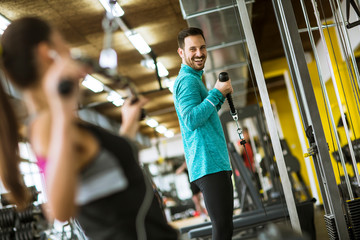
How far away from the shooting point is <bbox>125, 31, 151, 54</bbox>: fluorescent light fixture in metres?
7.39

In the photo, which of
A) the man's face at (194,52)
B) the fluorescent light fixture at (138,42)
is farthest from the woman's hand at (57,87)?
the fluorescent light fixture at (138,42)

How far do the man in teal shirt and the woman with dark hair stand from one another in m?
0.86

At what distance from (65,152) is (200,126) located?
4.14 feet

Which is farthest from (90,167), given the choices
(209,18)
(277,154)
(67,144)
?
(209,18)

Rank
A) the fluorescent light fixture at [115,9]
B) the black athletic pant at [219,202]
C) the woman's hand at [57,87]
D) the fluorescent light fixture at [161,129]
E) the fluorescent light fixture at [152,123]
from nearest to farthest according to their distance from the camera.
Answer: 1. the woman's hand at [57,87]
2. the black athletic pant at [219,202]
3. the fluorescent light fixture at [115,9]
4. the fluorescent light fixture at [152,123]
5. the fluorescent light fixture at [161,129]

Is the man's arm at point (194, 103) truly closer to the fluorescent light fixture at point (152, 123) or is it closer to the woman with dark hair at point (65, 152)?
the woman with dark hair at point (65, 152)

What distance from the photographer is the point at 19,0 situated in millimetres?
5516

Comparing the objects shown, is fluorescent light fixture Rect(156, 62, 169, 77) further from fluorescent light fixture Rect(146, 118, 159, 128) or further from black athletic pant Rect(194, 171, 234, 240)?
black athletic pant Rect(194, 171, 234, 240)

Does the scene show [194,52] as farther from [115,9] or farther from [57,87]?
[115,9]

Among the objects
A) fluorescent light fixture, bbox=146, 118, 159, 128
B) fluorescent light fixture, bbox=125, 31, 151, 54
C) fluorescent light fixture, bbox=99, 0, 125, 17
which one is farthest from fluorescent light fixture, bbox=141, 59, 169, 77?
fluorescent light fixture, bbox=146, 118, 159, 128

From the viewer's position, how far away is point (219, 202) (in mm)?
1949

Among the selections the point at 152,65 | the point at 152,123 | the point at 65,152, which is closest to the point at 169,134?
the point at 152,123

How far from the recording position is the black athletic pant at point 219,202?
1.95 meters

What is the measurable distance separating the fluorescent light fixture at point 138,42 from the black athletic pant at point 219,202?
18.7ft
